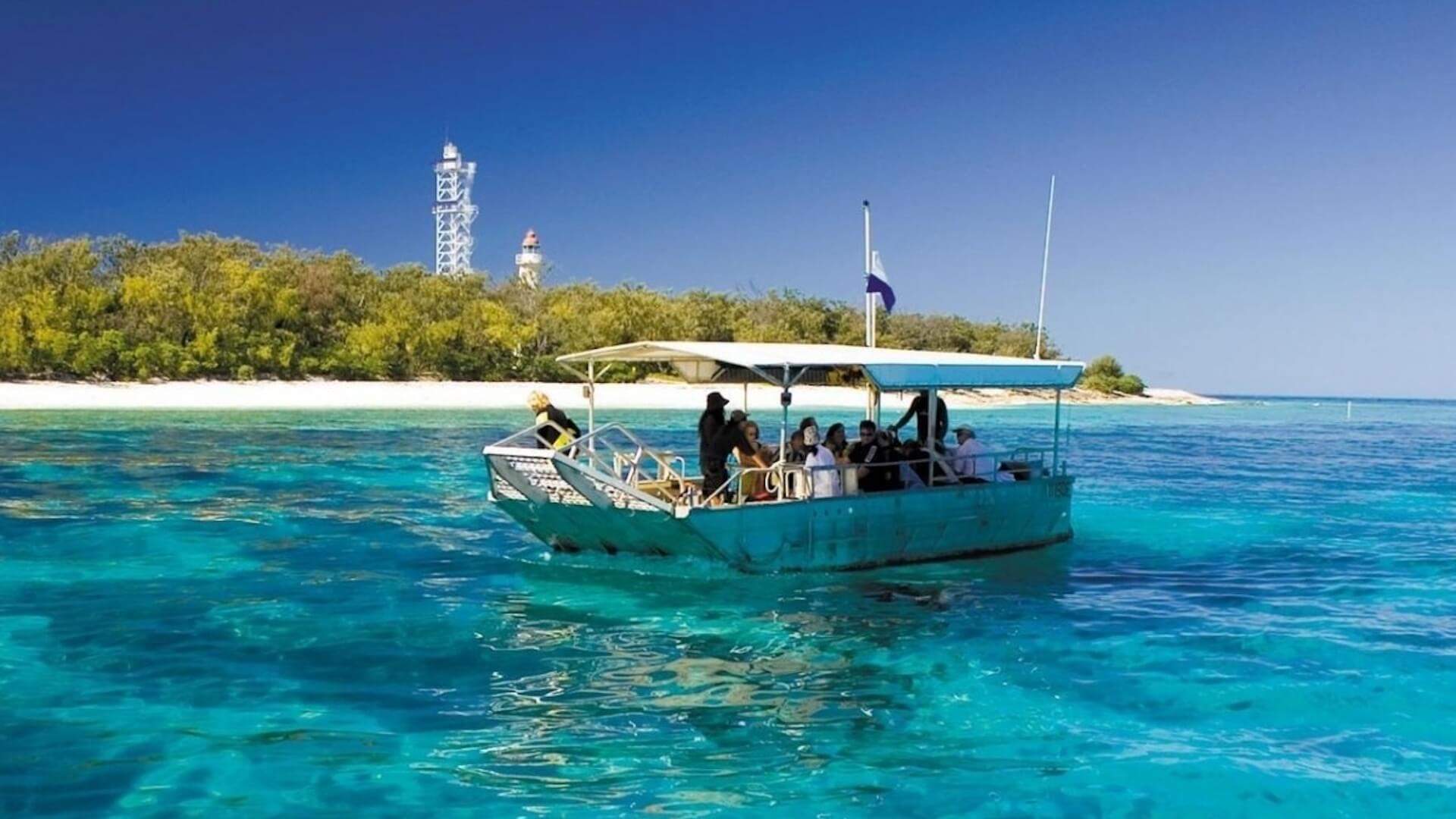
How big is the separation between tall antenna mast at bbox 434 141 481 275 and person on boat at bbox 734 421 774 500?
512ft

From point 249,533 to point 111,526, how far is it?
8.11 feet

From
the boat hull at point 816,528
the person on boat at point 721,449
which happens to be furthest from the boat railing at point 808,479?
the boat hull at point 816,528

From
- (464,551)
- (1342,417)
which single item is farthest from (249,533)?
(1342,417)

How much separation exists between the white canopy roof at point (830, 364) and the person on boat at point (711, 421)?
1.85 ft

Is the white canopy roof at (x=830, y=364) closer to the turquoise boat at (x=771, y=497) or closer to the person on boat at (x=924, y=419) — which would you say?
the turquoise boat at (x=771, y=497)

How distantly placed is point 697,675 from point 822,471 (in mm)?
4661

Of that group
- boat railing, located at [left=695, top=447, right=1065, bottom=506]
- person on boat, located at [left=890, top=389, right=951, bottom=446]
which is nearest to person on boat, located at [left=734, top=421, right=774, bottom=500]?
boat railing, located at [left=695, top=447, right=1065, bottom=506]

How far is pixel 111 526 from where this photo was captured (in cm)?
2038

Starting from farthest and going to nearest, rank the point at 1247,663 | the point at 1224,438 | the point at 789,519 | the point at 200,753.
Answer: the point at 1224,438 → the point at 789,519 → the point at 1247,663 → the point at 200,753

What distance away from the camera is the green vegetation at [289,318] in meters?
57.3

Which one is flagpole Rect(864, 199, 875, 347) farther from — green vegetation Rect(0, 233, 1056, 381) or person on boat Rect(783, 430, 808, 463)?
green vegetation Rect(0, 233, 1056, 381)

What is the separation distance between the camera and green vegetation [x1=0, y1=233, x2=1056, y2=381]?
57281mm

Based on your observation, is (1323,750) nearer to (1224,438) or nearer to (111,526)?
(111,526)

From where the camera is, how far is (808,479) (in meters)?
15.2
